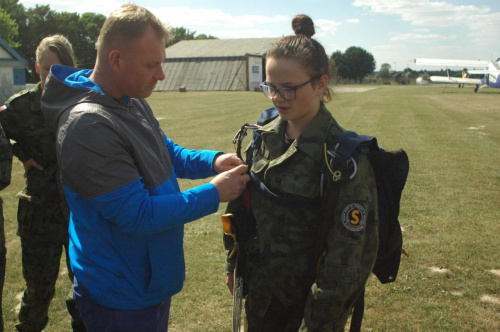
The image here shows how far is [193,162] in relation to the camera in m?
2.62

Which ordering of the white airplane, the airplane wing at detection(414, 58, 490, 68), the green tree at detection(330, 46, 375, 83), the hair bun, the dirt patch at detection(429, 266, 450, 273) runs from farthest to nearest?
1. the green tree at detection(330, 46, 375, 83)
2. the airplane wing at detection(414, 58, 490, 68)
3. the white airplane
4. the dirt patch at detection(429, 266, 450, 273)
5. the hair bun

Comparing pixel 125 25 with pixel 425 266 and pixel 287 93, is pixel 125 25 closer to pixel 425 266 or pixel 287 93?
pixel 287 93

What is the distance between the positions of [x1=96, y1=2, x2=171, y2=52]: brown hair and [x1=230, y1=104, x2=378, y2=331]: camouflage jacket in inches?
35.0

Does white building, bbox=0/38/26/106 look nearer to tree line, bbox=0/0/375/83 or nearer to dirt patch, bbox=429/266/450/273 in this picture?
dirt patch, bbox=429/266/450/273

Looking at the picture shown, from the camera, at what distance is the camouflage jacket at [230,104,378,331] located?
6.51ft

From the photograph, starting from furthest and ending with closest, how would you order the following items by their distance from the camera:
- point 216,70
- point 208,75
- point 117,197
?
point 216,70, point 208,75, point 117,197

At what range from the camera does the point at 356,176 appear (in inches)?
78.5

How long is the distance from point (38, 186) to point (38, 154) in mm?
253

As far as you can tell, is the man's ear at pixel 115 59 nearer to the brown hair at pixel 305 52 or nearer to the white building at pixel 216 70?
the brown hair at pixel 305 52

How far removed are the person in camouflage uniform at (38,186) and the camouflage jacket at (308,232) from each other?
6.06 ft

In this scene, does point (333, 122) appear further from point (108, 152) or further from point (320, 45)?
point (108, 152)

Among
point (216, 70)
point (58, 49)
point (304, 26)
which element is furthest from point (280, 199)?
point (216, 70)

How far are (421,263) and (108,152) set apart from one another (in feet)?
14.4

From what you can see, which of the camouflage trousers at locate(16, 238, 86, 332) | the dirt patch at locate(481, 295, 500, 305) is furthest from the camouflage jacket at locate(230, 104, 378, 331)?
the dirt patch at locate(481, 295, 500, 305)
